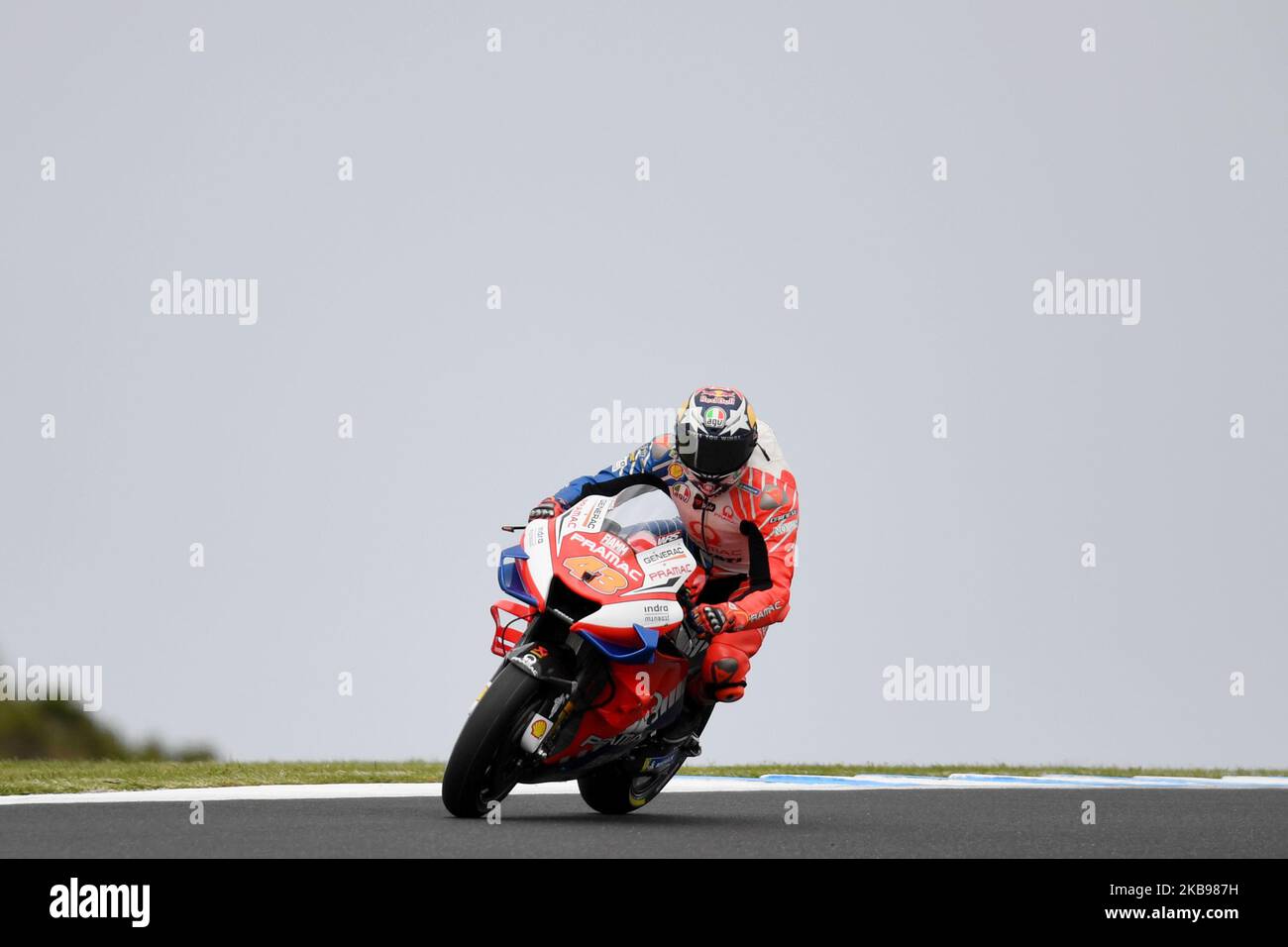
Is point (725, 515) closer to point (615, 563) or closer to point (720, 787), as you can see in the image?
point (615, 563)

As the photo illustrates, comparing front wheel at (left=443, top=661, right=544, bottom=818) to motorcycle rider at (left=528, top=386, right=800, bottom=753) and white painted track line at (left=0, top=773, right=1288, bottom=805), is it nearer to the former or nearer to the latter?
motorcycle rider at (left=528, top=386, right=800, bottom=753)

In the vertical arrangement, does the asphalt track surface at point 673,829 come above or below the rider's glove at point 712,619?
below

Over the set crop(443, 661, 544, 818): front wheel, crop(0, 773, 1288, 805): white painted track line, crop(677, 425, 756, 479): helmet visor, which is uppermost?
crop(677, 425, 756, 479): helmet visor

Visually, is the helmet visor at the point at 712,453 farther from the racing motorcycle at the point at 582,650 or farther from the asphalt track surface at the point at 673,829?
the asphalt track surface at the point at 673,829

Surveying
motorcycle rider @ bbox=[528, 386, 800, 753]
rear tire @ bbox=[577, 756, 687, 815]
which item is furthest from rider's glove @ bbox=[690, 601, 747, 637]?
rear tire @ bbox=[577, 756, 687, 815]

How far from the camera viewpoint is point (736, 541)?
31.9 feet

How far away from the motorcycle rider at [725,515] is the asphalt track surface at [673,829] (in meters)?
0.97

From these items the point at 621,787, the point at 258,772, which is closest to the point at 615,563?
the point at 621,787

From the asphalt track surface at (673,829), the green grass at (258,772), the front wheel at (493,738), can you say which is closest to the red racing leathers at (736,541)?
the asphalt track surface at (673,829)

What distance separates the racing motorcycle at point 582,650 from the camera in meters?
8.41

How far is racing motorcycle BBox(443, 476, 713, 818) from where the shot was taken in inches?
331

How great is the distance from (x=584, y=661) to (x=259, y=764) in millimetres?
7350

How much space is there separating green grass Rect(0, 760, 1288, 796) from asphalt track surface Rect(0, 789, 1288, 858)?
2475mm
